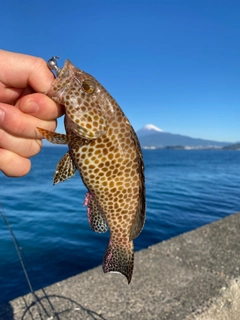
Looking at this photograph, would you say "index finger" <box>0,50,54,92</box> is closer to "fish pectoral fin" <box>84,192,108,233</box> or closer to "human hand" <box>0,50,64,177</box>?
"human hand" <box>0,50,64,177</box>

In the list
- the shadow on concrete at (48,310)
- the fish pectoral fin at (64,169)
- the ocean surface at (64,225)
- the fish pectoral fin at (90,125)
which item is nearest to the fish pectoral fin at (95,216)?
the fish pectoral fin at (64,169)

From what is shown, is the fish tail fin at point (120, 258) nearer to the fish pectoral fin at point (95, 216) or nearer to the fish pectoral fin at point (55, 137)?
the fish pectoral fin at point (95, 216)

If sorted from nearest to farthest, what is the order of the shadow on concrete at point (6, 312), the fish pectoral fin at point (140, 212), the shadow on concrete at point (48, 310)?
the fish pectoral fin at point (140, 212) → the shadow on concrete at point (48, 310) → the shadow on concrete at point (6, 312)

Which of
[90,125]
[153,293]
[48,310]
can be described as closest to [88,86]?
[90,125]

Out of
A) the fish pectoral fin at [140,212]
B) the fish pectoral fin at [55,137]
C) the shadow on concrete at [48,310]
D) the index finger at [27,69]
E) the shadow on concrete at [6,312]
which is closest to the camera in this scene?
the fish pectoral fin at [55,137]

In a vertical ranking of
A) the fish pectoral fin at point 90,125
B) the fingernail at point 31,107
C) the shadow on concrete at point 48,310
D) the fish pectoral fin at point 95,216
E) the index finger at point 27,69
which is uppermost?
the index finger at point 27,69

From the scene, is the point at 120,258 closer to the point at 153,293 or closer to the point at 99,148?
the point at 99,148

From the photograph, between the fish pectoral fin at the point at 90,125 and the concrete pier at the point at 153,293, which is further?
the concrete pier at the point at 153,293
